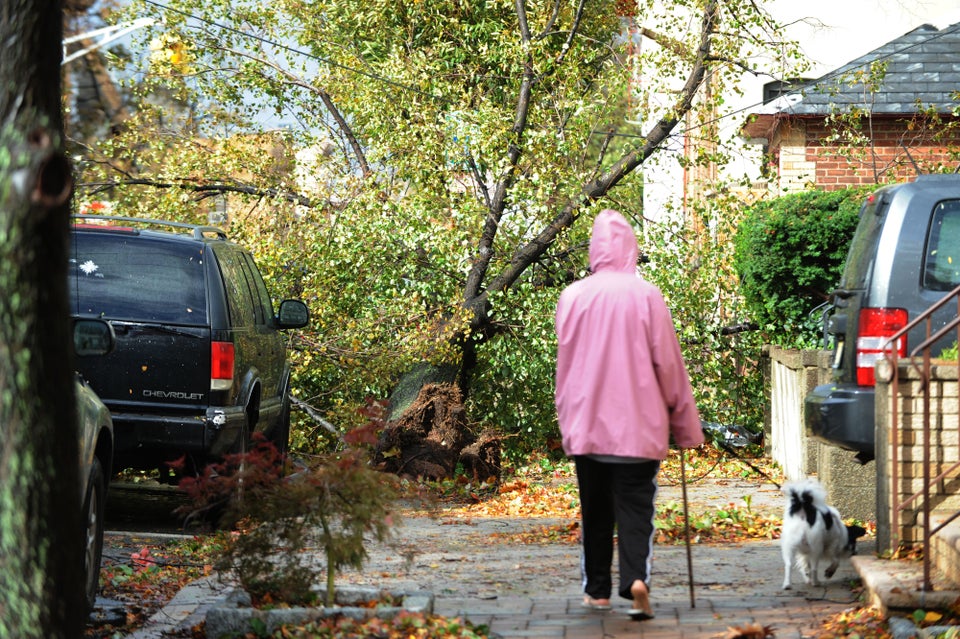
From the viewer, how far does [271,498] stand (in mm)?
5707

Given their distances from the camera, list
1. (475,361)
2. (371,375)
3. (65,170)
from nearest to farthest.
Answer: (65,170) → (371,375) → (475,361)

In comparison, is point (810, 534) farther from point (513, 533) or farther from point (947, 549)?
point (513, 533)

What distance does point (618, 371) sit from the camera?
595 centimetres

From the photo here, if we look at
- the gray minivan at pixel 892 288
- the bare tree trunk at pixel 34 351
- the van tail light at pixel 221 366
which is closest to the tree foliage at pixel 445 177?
the van tail light at pixel 221 366

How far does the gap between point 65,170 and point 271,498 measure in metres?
2.10

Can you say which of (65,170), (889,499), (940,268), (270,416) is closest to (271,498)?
(65,170)

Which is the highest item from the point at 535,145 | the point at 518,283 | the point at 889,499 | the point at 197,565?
the point at 535,145

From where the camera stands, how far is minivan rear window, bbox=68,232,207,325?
9273 mm

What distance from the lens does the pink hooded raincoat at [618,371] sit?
5.91 metres

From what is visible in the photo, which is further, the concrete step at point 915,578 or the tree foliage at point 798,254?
the tree foliage at point 798,254

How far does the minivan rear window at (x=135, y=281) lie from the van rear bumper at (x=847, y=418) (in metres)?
4.25

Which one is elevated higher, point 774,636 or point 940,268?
point 940,268

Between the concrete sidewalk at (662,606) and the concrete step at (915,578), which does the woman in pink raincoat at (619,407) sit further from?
the concrete step at (915,578)

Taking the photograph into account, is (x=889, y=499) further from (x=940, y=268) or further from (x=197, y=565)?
(x=197, y=565)
